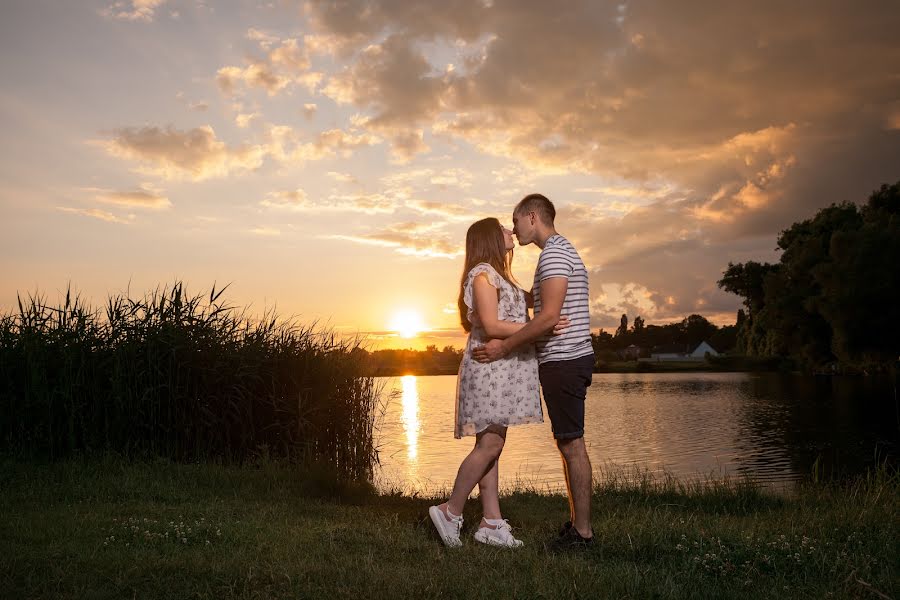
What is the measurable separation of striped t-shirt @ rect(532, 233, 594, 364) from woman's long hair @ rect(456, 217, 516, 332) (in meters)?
0.26

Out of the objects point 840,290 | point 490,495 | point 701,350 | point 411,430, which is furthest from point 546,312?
point 701,350

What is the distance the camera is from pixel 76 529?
5656mm

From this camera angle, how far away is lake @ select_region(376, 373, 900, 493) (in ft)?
47.7

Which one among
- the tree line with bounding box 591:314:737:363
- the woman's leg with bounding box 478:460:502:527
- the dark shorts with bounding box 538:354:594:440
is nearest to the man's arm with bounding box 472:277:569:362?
the dark shorts with bounding box 538:354:594:440

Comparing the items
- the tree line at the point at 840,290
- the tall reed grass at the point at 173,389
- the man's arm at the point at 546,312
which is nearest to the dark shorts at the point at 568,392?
the man's arm at the point at 546,312

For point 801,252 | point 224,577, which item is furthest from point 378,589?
point 801,252

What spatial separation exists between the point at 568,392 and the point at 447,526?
49.3 inches

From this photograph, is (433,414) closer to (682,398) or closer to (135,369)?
(682,398)

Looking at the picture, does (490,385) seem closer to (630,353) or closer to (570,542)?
(570,542)

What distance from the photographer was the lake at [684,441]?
47.7 ft

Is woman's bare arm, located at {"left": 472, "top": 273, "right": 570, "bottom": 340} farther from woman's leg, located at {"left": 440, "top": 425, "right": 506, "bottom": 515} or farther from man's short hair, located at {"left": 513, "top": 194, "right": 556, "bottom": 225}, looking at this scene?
woman's leg, located at {"left": 440, "top": 425, "right": 506, "bottom": 515}

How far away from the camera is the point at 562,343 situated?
503cm

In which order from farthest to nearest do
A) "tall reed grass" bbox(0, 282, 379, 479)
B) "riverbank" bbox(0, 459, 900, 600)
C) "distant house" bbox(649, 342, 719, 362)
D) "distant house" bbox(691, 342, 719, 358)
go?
"distant house" bbox(691, 342, 719, 358)
"distant house" bbox(649, 342, 719, 362)
"tall reed grass" bbox(0, 282, 379, 479)
"riverbank" bbox(0, 459, 900, 600)

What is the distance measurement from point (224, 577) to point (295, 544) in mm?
792
